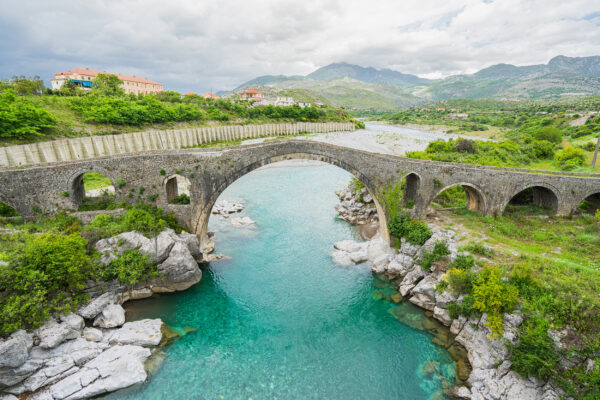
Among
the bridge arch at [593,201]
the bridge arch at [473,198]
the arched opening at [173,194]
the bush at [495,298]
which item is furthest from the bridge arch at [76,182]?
the bridge arch at [593,201]

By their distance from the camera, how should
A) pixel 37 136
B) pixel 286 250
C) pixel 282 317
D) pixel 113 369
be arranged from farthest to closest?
pixel 37 136 < pixel 286 250 < pixel 282 317 < pixel 113 369

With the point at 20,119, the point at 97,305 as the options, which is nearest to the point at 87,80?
the point at 20,119

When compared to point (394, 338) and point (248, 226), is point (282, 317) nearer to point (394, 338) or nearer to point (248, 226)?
point (394, 338)

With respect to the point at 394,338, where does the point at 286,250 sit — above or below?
above

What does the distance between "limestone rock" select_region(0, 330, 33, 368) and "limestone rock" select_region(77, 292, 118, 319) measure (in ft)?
8.95

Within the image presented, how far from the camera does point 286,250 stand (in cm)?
2419

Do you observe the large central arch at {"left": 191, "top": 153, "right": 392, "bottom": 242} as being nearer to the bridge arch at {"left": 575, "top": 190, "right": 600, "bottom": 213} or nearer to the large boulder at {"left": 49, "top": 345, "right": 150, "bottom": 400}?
the large boulder at {"left": 49, "top": 345, "right": 150, "bottom": 400}

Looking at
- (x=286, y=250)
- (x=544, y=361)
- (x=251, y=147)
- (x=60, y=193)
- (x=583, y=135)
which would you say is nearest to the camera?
(x=544, y=361)

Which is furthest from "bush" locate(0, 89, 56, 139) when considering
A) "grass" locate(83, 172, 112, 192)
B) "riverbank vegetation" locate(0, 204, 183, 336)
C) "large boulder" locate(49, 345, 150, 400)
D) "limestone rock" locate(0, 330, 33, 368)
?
"large boulder" locate(49, 345, 150, 400)

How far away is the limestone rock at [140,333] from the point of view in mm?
14477

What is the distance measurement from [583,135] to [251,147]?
166 feet

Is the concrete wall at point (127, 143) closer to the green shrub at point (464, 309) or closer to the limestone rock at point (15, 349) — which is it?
the limestone rock at point (15, 349)

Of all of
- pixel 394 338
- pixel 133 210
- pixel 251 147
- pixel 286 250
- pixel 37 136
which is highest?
pixel 37 136

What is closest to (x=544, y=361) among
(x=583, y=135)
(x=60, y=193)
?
(x=60, y=193)
